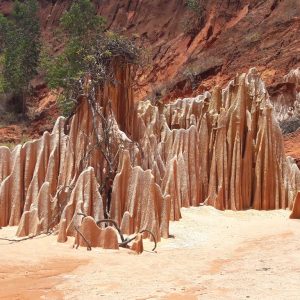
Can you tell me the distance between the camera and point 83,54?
15.6m

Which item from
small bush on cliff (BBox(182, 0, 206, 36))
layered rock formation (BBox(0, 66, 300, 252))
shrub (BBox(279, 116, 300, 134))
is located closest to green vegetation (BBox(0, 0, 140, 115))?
small bush on cliff (BBox(182, 0, 206, 36))

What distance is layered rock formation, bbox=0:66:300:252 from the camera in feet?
34.0

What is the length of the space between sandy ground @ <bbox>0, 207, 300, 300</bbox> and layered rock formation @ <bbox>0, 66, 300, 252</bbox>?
0.62m

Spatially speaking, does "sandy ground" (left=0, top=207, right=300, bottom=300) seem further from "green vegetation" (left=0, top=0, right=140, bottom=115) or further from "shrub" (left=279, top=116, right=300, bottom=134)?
"green vegetation" (left=0, top=0, right=140, bottom=115)

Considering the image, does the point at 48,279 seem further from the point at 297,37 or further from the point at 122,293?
the point at 297,37

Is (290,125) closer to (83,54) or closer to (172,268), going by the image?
(83,54)

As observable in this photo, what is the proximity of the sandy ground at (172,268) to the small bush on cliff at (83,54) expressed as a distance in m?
4.07

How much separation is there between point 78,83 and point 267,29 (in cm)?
1933

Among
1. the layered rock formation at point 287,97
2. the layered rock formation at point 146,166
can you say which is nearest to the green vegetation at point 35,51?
the layered rock formation at point 287,97

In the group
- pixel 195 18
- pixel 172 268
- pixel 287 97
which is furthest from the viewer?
pixel 195 18

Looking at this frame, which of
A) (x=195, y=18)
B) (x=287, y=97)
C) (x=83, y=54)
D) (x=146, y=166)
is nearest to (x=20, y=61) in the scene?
(x=195, y=18)

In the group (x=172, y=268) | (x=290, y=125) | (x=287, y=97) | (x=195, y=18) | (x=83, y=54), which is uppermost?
(x=195, y=18)

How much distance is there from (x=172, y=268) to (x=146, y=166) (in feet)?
17.3

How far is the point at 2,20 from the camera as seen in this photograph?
4294 centimetres
